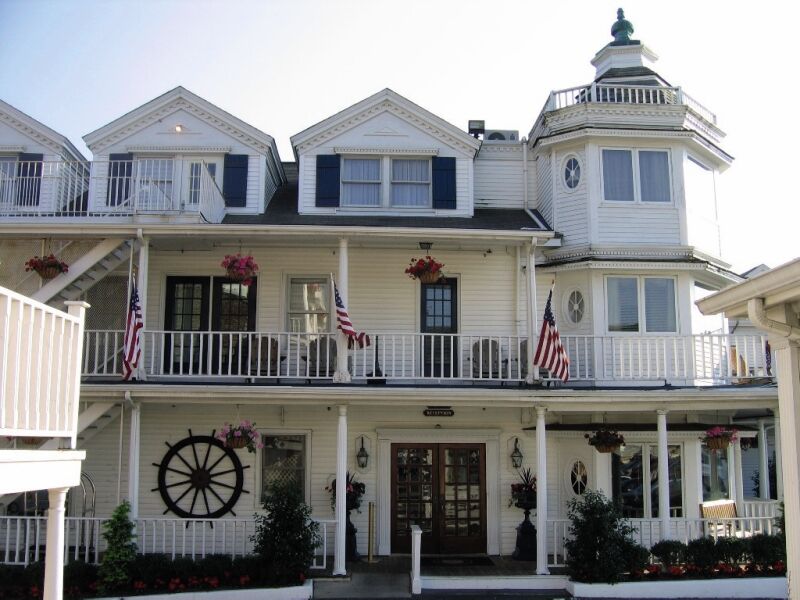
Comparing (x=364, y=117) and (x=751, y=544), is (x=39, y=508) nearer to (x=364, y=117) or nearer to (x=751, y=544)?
(x=364, y=117)

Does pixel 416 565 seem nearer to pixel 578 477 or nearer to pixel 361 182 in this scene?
pixel 578 477

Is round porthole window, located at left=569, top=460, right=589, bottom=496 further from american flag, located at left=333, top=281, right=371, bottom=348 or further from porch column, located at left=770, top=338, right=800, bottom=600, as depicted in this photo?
porch column, located at left=770, top=338, right=800, bottom=600

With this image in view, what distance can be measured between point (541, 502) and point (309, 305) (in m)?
6.31

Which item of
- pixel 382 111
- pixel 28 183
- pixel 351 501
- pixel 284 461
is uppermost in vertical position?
pixel 382 111

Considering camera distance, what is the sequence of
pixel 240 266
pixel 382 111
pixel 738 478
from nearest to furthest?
pixel 240 266 < pixel 738 478 < pixel 382 111

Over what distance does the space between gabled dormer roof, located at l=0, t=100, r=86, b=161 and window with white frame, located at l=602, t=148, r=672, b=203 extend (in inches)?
488

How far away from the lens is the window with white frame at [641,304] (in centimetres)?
1658

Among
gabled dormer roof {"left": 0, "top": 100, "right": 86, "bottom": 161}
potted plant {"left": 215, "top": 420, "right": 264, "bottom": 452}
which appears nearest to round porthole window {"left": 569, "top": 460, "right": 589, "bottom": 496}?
potted plant {"left": 215, "top": 420, "right": 264, "bottom": 452}

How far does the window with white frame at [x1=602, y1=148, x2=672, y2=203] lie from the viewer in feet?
56.4

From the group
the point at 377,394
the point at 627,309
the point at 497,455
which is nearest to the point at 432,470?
the point at 497,455

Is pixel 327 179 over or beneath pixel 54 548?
over

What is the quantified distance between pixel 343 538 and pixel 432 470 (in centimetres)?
294

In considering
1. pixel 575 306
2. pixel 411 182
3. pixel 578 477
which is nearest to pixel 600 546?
pixel 578 477

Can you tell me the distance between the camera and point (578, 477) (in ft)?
53.7
